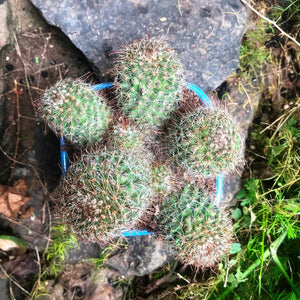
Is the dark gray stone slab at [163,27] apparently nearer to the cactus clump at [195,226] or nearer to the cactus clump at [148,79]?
the cactus clump at [148,79]

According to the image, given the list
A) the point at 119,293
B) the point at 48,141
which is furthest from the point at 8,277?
the point at 48,141

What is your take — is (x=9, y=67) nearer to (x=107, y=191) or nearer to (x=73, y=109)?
(x=73, y=109)

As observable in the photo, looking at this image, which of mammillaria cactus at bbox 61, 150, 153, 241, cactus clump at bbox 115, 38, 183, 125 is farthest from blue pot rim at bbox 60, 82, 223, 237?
mammillaria cactus at bbox 61, 150, 153, 241

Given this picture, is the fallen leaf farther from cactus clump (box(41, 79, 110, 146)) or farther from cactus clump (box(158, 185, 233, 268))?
cactus clump (box(158, 185, 233, 268))

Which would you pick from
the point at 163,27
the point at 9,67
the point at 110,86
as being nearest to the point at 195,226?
the point at 110,86

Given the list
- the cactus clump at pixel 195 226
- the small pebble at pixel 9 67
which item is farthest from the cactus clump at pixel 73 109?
the small pebble at pixel 9 67

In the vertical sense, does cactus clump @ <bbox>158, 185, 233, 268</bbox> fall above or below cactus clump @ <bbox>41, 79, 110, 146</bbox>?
below
